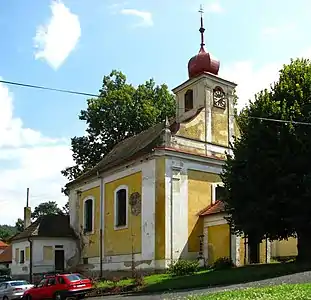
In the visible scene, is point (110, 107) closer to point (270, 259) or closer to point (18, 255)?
point (18, 255)

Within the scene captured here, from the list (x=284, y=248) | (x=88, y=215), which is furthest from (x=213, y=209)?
(x=88, y=215)

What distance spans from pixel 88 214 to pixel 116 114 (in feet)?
37.1

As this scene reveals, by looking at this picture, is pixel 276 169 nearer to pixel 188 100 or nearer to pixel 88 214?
pixel 188 100

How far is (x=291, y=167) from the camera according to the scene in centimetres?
2512

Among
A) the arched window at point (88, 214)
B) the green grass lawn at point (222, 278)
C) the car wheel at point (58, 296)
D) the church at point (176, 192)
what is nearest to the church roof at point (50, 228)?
the arched window at point (88, 214)

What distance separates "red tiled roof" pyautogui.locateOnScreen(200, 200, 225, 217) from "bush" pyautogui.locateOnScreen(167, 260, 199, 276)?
3.87 m

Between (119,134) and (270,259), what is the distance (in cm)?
2173

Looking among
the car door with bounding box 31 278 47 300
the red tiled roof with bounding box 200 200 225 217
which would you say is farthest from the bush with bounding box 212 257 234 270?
the car door with bounding box 31 278 47 300

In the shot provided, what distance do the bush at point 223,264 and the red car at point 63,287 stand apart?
716 centimetres

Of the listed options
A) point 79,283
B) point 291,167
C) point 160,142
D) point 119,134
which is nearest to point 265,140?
point 291,167

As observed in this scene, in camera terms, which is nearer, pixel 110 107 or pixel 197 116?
pixel 197 116

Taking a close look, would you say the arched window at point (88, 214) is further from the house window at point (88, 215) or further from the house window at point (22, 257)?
the house window at point (22, 257)

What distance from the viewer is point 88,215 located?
139ft

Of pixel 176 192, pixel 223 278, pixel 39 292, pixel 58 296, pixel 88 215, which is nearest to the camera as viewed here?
pixel 223 278
